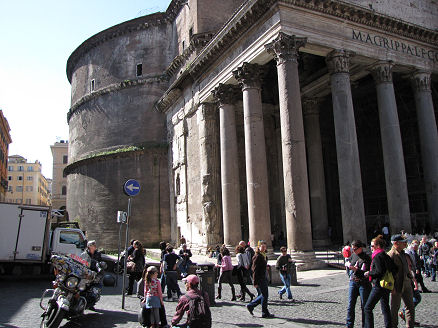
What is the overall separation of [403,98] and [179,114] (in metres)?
11.6

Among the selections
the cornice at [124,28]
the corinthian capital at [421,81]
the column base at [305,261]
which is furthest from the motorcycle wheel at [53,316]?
the cornice at [124,28]

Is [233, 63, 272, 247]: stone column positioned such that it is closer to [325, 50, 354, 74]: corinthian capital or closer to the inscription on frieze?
[325, 50, 354, 74]: corinthian capital

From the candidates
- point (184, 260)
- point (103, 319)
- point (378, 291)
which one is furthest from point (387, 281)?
point (184, 260)

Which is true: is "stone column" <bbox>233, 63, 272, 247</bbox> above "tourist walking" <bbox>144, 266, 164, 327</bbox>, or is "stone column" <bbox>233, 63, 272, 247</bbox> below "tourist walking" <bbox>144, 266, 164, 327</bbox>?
above

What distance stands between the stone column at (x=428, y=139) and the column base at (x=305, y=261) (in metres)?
5.72

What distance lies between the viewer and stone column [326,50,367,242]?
12016 millimetres

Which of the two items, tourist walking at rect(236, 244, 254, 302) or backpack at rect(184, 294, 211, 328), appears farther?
tourist walking at rect(236, 244, 254, 302)

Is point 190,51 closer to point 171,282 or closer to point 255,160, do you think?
point 255,160

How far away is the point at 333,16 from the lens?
13117mm

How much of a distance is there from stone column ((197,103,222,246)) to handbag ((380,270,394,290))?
11.7m

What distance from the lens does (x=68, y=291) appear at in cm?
569

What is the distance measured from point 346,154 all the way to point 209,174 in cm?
627

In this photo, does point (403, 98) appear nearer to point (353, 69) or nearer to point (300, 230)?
point (353, 69)

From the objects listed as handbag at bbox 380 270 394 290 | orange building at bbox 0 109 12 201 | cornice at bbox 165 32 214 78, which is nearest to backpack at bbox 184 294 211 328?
handbag at bbox 380 270 394 290
